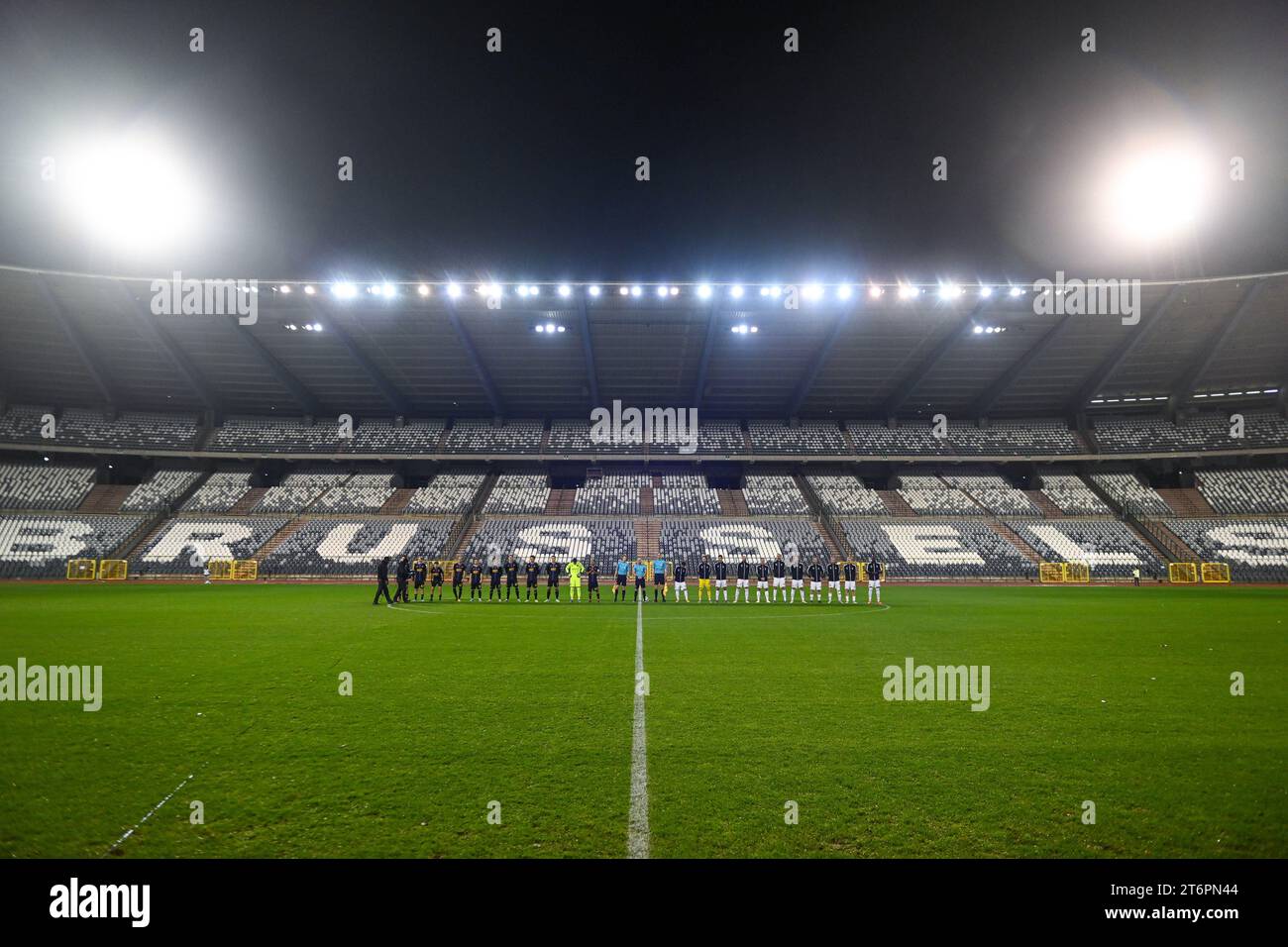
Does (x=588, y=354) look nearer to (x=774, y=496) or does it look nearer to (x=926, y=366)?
(x=774, y=496)

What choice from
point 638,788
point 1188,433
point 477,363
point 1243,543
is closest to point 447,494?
point 477,363

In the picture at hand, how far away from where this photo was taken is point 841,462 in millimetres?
44125

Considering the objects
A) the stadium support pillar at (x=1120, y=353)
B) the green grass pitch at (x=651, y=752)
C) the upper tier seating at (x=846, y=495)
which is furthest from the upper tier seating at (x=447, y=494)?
the stadium support pillar at (x=1120, y=353)

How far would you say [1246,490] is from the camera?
3869 cm

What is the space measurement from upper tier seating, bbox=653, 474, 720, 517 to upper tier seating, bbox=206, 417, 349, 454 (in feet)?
74.7

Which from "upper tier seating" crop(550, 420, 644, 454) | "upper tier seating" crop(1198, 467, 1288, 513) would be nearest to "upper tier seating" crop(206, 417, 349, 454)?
"upper tier seating" crop(550, 420, 644, 454)

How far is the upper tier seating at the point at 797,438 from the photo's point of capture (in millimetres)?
43438

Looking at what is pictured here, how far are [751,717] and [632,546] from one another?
101 ft

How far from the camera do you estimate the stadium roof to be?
3412 cm

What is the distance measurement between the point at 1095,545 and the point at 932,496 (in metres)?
9.46

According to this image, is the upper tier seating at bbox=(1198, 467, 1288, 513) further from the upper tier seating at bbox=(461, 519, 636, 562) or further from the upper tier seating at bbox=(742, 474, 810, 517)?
the upper tier seating at bbox=(461, 519, 636, 562)

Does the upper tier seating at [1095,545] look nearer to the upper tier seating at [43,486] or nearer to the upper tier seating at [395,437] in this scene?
the upper tier seating at [395,437]

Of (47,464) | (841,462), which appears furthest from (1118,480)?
(47,464)
